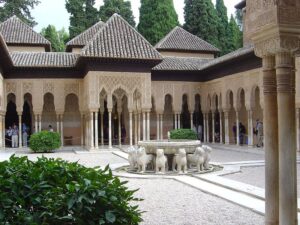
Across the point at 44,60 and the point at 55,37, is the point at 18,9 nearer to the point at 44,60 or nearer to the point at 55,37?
the point at 55,37

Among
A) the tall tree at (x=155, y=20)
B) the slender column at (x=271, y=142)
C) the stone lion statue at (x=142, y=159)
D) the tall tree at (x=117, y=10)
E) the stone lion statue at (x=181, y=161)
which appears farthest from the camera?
the tall tree at (x=117, y=10)

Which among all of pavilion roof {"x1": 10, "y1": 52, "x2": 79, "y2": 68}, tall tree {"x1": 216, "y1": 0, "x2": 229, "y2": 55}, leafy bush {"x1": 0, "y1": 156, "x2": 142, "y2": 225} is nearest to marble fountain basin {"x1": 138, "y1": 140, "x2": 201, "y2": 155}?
leafy bush {"x1": 0, "y1": 156, "x2": 142, "y2": 225}

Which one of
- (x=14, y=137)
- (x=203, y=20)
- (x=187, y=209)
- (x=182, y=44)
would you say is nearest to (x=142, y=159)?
(x=187, y=209)

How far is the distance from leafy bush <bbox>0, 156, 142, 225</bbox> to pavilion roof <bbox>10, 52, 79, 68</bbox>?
70.8ft

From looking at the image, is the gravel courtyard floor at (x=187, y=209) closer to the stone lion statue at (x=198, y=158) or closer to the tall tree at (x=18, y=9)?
the stone lion statue at (x=198, y=158)

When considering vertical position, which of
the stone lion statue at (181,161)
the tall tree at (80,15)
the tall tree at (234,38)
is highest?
the tall tree at (80,15)

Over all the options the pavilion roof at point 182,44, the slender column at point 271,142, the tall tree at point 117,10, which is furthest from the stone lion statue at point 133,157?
the tall tree at point 117,10

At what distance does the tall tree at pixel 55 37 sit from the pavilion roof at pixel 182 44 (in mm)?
17471

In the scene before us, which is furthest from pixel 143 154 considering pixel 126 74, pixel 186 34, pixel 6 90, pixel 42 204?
pixel 186 34

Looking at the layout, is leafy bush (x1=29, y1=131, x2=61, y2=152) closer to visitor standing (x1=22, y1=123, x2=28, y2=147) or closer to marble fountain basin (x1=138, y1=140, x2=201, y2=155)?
visitor standing (x1=22, y1=123, x2=28, y2=147)

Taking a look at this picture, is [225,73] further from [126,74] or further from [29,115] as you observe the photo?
[29,115]

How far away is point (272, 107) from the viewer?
Answer: 4.88 m

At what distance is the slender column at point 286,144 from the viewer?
178 inches

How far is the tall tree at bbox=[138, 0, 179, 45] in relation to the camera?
40.2m
